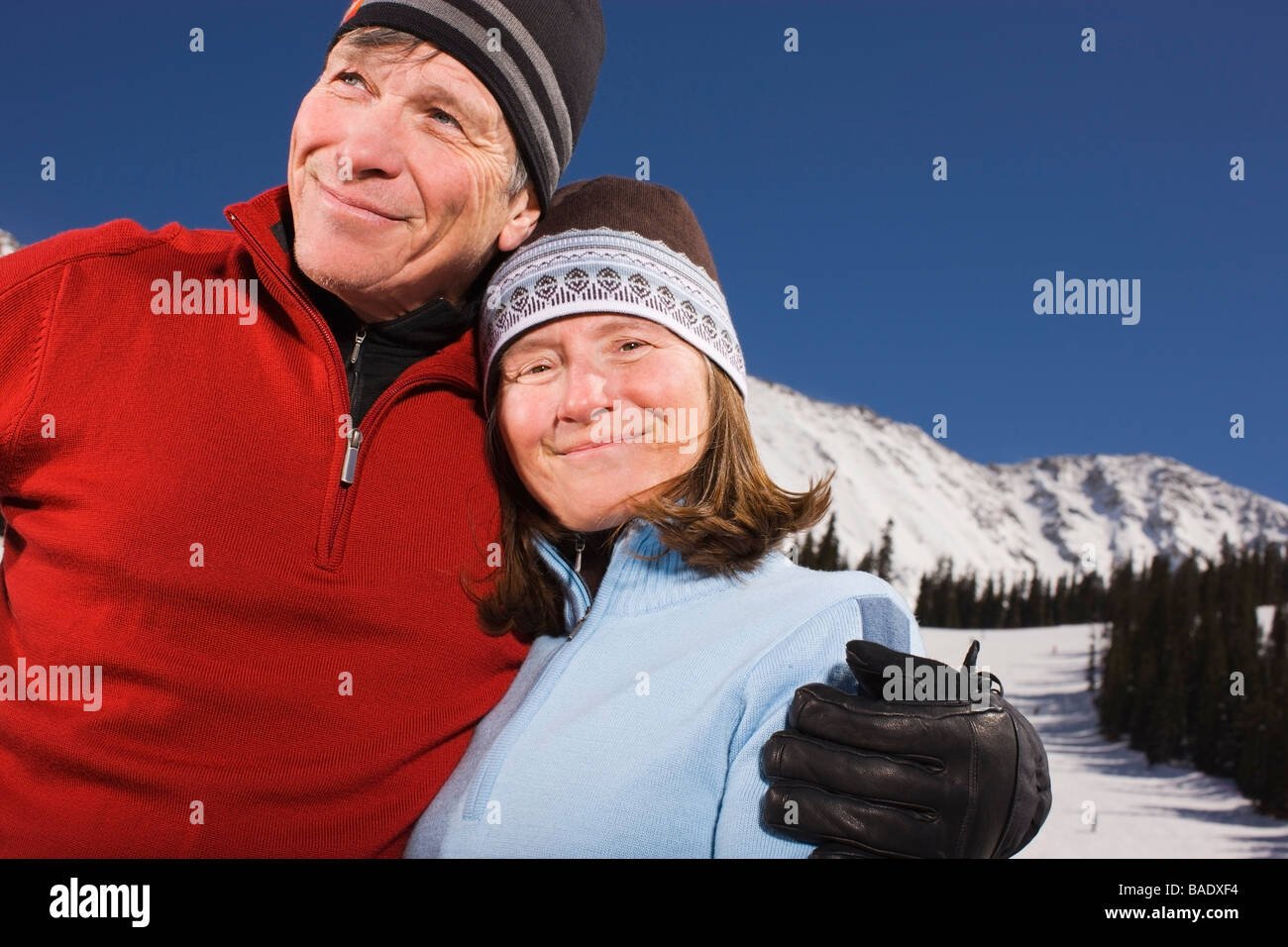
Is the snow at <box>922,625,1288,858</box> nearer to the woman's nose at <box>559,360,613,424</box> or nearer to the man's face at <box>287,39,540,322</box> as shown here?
the woman's nose at <box>559,360,613,424</box>

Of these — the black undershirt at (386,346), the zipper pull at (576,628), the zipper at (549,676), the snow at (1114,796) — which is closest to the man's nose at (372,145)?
the black undershirt at (386,346)

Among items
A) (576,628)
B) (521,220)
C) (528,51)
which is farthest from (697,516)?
(528,51)

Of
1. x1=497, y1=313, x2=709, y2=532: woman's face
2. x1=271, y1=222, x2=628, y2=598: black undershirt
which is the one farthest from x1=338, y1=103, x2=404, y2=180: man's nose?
x1=497, y1=313, x2=709, y2=532: woman's face

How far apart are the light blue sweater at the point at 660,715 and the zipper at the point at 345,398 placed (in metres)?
0.69

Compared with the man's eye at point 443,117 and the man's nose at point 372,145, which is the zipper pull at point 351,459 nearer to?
the man's nose at point 372,145

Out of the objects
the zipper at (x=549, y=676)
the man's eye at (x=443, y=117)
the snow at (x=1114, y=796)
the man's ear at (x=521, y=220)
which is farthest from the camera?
the snow at (x=1114, y=796)

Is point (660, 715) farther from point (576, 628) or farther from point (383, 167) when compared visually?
point (383, 167)

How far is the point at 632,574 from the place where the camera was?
8.80 ft

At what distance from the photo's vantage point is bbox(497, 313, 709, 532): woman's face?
106 inches

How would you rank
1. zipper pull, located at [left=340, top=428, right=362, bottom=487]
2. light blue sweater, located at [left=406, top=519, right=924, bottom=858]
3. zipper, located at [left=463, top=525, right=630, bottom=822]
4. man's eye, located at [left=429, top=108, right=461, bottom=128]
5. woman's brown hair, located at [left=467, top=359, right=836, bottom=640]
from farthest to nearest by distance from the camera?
man's eye, located at [left=429, top=108, right=461, bottom=128] < zipper pull, located at [left=340, top=428, right=362, bottom=487] < woman's brown hair, located at [left=467, top=359, right=836, bottom=640] < zipper, located at [left=463, top=525, right=630, bottom=822] < light blue sweater, located at [left=406, top=519, right=924, bottom=858]

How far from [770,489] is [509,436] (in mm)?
772

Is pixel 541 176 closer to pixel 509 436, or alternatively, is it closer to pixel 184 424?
pixel 509 436

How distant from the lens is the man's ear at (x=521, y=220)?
10.3 ft
